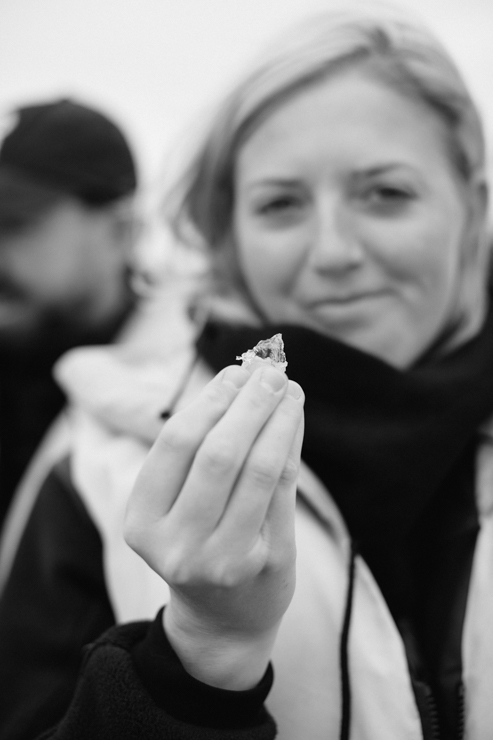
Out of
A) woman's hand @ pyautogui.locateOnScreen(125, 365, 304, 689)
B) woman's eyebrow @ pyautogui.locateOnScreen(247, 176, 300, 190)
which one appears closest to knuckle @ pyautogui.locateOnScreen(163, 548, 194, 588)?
woman's hand @ pyautogui.locateOnScreen(125, 365, 304, 689)

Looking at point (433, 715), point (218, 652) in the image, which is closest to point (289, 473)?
point (218, 652)

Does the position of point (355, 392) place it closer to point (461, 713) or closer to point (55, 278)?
point (461, 713)

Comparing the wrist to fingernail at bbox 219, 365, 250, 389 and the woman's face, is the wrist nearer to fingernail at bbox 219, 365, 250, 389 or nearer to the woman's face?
fingernail at bbox 219, 365, 250, 389

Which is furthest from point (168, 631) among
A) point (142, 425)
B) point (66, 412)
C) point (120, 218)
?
point (120, 218)

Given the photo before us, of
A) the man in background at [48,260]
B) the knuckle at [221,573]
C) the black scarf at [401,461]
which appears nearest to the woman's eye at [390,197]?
the black scarf at [401,461]

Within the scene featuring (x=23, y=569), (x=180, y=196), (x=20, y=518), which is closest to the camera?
(x=23, y=569)

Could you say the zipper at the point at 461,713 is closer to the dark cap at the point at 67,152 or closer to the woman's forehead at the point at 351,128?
the woman's forehead at the point at 351,128

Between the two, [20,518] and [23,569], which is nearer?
[23,569]

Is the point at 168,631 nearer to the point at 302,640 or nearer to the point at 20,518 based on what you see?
the point at 302,640
